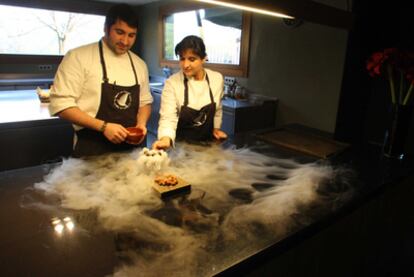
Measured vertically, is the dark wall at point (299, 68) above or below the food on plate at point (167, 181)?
above

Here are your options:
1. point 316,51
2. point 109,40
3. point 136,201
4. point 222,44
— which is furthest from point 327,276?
point 222,44

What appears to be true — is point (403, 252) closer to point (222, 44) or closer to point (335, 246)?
point (335, 246)

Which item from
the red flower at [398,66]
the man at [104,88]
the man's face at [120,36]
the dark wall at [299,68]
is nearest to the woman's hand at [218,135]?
the man at [104,88]

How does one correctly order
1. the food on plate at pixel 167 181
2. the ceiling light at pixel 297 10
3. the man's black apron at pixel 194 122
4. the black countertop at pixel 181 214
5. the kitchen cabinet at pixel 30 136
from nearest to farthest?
the black countertop at pixel 181 214 < the ceiling light at pixel 297 10 < the food on plate at pixel 167 181 < the man's black apron at pixel 194 122 < the kitchen cabinet at pixel 30 136

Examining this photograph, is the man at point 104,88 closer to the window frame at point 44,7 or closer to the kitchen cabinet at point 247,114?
the kitchen cabinet at point 247,114

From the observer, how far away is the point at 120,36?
1.61 m

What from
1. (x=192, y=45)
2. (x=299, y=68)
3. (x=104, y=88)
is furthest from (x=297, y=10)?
(x=299, y=68)

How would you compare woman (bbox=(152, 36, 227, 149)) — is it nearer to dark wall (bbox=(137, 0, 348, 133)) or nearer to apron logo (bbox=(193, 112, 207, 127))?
apron logo (bbox=(193, 112, 207, 127))

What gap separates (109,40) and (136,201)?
3.39 feet

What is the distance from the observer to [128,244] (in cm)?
79

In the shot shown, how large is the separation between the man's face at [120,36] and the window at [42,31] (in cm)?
369

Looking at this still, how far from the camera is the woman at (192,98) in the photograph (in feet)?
5.52

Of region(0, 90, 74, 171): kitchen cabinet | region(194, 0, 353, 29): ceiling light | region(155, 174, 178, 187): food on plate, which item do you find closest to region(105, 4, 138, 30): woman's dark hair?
region(194, 0, 353, 29): ceiling light

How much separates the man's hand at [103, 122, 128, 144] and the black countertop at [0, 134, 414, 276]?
10cm
